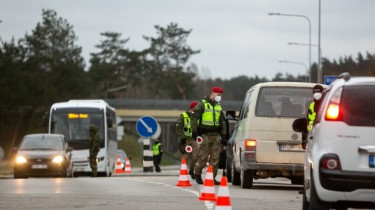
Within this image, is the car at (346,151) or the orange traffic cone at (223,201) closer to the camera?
the car at (346,151)

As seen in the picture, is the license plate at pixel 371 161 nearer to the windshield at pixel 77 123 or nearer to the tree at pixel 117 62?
the windshield at pixel 77 123

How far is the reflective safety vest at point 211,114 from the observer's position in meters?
23.0

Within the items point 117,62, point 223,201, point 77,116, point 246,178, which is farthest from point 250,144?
point 117,62

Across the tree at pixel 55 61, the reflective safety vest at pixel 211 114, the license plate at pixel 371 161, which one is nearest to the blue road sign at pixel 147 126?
the reflective safety vest at pixel 211 114

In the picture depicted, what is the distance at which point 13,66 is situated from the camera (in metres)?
76.4

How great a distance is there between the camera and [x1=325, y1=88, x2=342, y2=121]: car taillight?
1212 centimetres

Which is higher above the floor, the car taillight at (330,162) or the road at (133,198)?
the car taillight at (330,162)

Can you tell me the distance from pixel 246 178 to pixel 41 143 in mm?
14243

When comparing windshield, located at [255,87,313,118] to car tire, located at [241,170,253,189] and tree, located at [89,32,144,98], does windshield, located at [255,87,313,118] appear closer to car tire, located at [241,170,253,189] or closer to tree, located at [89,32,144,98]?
car tire, located at [241,170,253,189]

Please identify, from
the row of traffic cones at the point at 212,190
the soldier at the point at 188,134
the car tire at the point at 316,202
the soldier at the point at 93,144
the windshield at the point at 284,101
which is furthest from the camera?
the soldier at the point at 93,144

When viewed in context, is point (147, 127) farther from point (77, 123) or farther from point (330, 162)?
point (330, 162)

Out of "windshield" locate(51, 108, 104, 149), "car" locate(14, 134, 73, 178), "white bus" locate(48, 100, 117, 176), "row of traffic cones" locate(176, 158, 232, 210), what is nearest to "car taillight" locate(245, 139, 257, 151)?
"row of traffic cones" locate(176, 158, 232, 210)

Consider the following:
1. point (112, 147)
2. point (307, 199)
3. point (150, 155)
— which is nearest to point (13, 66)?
point (112, 147)

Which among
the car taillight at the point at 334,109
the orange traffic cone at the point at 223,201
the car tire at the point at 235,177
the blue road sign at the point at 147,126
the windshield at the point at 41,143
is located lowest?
the car tire at the point at 235,177
